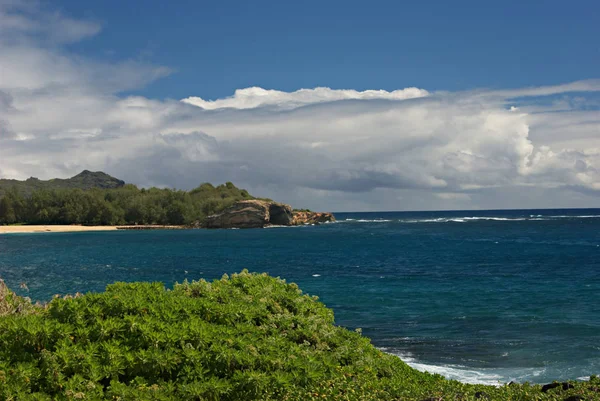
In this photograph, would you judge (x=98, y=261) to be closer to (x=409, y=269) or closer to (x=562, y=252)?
(x=409, y=269)

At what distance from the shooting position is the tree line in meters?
147

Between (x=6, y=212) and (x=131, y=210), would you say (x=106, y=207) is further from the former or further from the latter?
(x=6, y=212)

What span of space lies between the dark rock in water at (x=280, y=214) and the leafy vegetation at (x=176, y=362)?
145 meters

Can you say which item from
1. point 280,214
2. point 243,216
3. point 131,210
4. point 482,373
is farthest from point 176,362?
point 131,210

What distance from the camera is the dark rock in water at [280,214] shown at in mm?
155875

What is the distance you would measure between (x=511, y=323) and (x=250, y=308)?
57.0ft

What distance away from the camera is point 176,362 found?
25.4 feet

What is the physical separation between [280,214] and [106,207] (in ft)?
165

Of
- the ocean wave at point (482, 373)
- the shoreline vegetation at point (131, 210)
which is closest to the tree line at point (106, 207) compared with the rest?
the shoreline vegetation at point (131, 210)

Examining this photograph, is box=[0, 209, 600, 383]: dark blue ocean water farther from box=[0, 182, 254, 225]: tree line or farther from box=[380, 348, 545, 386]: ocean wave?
box=[0, 182, 254, 225]: tree line

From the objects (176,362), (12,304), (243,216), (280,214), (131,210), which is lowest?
(176,362)

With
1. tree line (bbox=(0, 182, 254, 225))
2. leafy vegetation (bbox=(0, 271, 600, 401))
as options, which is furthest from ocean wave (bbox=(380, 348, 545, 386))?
tree line (bbox=(0, 182, 254, 225))

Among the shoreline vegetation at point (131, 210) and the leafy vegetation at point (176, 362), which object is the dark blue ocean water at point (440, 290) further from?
the shoreline vegetation at point (131, 210)

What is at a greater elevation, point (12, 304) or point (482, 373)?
point (12, 304)
